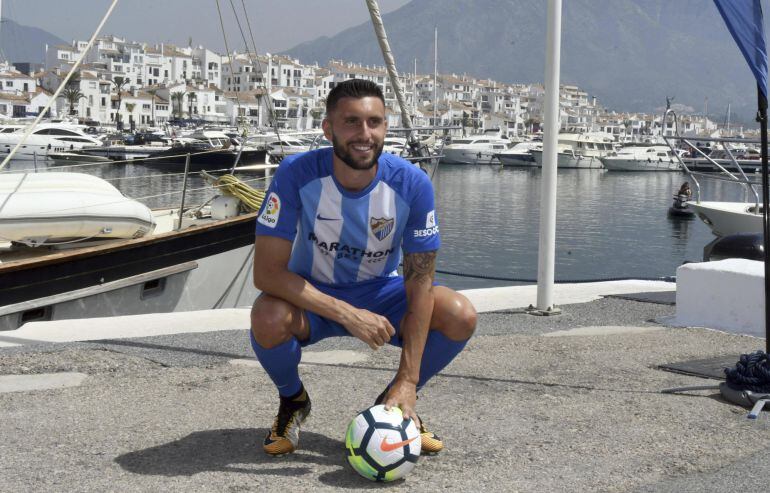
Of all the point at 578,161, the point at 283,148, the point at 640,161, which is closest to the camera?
the point at 283,148

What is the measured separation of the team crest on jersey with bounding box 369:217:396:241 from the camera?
150 inches

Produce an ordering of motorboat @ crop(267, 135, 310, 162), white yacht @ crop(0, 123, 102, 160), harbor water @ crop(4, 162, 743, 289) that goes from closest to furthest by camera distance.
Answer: motorboat @ crop(267, 135, 310, 162) < harbor water @ crop(4, 162, 743, 289) < white yacht @ crop(0, 123, 102, 160)

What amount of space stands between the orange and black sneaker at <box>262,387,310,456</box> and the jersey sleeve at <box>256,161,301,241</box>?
0.68 metres

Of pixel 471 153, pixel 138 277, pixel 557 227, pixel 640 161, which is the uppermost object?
pixel 138 277

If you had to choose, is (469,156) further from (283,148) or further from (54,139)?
(283,148)

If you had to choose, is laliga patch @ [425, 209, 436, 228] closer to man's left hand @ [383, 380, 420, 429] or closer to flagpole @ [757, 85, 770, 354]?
man's left hand @ [383, 380, 420, 429]

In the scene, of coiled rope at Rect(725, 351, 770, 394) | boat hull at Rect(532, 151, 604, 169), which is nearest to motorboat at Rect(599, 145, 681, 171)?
boat hull at Rect(532, 151, 604, 169)

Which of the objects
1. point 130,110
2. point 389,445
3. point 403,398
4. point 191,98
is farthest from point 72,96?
point 389,445

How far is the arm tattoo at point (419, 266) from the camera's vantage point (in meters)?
3.82

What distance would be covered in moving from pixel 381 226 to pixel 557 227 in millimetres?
35799

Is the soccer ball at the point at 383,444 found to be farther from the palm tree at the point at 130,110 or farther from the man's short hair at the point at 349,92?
the palm tree at the point at 130,110

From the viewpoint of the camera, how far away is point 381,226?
3.82 metres

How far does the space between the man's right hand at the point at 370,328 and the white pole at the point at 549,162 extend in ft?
12.7

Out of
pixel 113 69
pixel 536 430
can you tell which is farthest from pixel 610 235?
pixel 113 69
